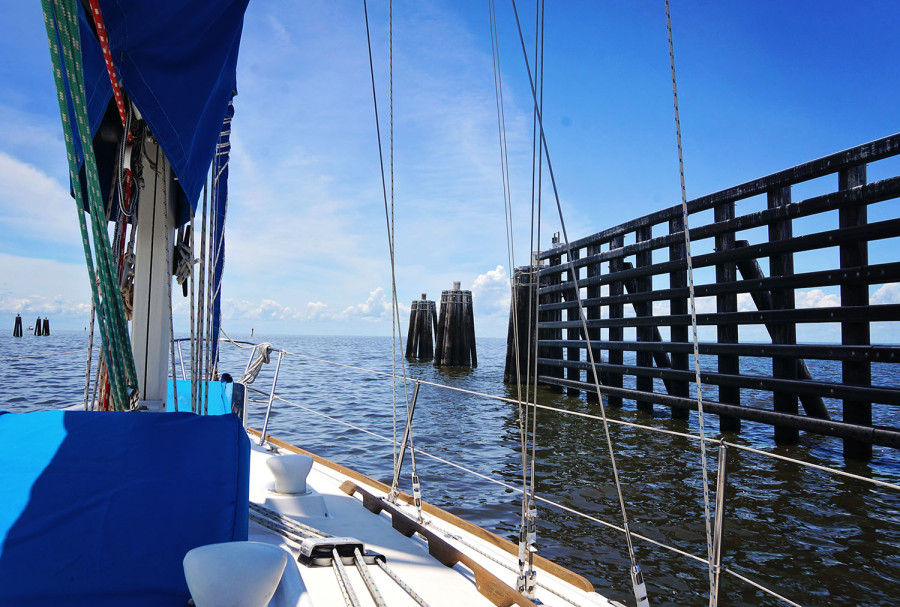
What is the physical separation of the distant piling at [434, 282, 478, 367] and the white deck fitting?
18.8m

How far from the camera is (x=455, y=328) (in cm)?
2238

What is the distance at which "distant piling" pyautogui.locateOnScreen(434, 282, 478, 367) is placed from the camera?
22.3m

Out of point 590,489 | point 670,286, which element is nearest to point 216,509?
point 590,489

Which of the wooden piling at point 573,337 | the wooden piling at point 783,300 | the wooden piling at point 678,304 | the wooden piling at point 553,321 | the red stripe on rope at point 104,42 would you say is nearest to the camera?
the red stripe on rope at point 104,42

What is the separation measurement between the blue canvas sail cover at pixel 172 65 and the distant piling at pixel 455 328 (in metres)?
19.7

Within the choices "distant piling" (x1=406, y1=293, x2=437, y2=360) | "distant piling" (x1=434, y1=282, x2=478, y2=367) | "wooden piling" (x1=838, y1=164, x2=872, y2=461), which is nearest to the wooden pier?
"wooden piling" (x1=838, y1=164, x2=872, y2=461)

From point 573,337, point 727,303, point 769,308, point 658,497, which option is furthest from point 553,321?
point 658,497

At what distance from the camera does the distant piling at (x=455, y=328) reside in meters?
22.3

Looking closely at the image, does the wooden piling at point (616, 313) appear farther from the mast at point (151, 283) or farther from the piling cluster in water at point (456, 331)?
the piling cluster in water at point (456, 331)

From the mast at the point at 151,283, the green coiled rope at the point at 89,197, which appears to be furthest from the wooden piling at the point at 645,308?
the green coiled rope at the point at 89,197

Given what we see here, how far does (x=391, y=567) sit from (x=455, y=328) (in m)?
20.1

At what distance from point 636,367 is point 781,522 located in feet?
15.9

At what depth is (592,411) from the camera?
11.2 metres

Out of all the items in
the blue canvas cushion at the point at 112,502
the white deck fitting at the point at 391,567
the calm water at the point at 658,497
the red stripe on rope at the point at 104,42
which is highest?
the red stripe on rope at the point at 104,42
